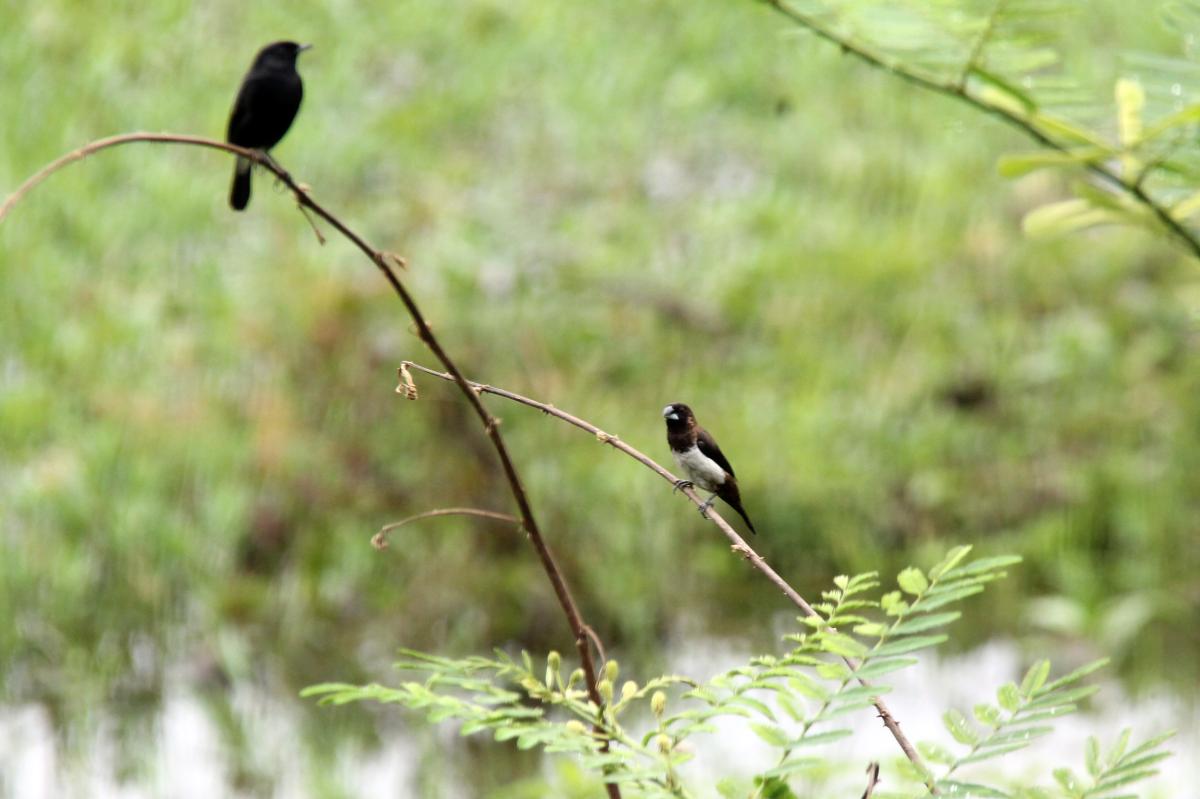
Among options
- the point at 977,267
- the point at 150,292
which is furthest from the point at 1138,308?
the point at 150,292

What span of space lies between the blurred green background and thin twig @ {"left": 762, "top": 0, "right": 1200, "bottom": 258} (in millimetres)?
3586

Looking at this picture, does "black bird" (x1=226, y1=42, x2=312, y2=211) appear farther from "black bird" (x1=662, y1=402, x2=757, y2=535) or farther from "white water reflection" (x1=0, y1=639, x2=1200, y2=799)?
"white water reflection" (x1=0, y1=639, x2=1200, y2=799)

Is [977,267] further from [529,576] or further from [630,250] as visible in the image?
[529,576]

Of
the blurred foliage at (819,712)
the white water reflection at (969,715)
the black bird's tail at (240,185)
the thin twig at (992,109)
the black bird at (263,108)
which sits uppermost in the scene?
the black bird at (263,108)

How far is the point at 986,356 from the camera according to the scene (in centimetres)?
634

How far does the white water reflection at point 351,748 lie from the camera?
4434mm

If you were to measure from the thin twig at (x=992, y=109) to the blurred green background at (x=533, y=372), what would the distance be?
359 centimetres

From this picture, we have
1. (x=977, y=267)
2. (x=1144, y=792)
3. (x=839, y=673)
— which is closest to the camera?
(x=839, y=673)

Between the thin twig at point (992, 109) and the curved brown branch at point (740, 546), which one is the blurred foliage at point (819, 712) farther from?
the thin twig at point (992, 109)

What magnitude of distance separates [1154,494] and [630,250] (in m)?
2.49

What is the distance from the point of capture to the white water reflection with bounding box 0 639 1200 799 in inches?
175

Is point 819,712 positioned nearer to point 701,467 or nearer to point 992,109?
point 992,109

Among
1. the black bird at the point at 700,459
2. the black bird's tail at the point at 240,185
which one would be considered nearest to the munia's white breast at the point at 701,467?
the black bird at the point at 700,459

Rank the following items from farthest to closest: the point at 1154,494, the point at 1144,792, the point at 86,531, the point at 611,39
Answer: the point at 611,39
the point at 1154,494
the point at 86,531
the point at 1144,792
